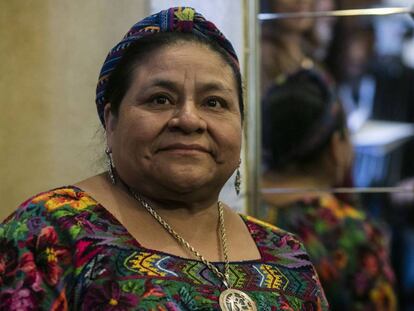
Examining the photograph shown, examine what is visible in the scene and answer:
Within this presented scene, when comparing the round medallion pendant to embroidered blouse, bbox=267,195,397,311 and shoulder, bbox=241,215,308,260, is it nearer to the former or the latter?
shoulder, bbox=241,215,308,260

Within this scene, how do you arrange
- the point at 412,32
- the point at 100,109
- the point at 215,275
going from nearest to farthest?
the point at 215,275, the point at 100,109, the point at 412,32

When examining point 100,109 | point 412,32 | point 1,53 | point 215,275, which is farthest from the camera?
point 412,32

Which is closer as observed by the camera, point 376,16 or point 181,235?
point 181,235

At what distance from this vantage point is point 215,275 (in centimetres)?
138

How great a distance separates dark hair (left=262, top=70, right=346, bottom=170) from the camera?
2.63 meters

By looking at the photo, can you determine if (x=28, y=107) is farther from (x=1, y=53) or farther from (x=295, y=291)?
(x=295, y=291)

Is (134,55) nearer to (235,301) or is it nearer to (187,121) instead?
(187,121)

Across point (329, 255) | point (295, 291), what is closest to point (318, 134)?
point (329, 255)

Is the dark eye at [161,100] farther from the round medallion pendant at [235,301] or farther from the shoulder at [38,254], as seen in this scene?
the round medallion pendant at [235,301]

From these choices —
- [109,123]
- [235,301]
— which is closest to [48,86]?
[109,123]

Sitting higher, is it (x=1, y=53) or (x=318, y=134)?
(x=1, y=53)

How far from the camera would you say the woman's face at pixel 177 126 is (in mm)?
1376

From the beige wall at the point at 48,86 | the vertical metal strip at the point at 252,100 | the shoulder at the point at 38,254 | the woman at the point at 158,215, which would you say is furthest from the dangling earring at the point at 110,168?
the vertical metal strip at the point at 252,100

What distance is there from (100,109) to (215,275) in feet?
1.40
